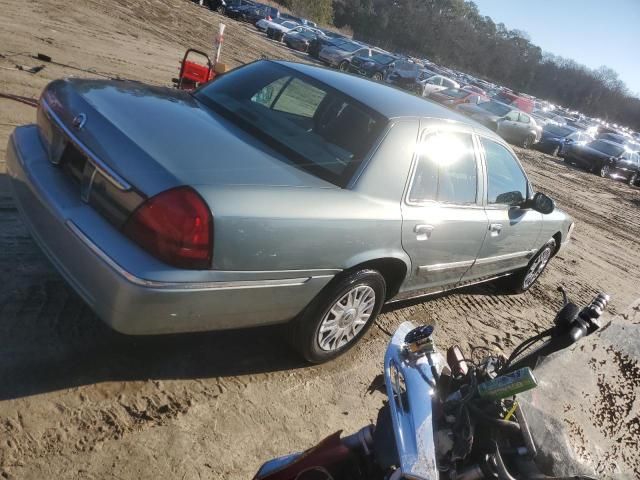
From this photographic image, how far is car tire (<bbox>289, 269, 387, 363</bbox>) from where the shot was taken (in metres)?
3.08

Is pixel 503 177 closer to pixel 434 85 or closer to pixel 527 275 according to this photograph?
pixel 527 275

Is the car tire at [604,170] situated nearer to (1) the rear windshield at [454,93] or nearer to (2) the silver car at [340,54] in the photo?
(1) the rear windshield at [454,93]

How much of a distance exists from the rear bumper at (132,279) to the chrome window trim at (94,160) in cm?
19

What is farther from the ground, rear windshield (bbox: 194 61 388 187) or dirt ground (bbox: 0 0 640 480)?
rear windshield (bbox: 194 61 388 187)

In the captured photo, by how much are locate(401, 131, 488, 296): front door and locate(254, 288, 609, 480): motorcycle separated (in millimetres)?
1503

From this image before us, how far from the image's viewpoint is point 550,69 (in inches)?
3979

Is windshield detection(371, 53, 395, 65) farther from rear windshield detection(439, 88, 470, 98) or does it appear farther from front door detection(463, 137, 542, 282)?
front door detection(463, 137, 542, 282)

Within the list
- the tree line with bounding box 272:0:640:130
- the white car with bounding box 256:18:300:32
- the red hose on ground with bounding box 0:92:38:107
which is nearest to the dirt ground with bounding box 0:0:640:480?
the red hose on ground with bounding box 0:92:38:107

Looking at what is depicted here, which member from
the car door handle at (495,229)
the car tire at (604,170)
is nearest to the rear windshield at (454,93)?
the car tire at (604,170)

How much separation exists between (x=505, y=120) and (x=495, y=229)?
57.6 ft

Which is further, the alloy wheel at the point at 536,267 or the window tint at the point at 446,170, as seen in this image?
the alloy wheel at the point at 536,267

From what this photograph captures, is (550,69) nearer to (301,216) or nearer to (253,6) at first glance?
(253,6)

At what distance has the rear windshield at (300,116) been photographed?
3.13 m

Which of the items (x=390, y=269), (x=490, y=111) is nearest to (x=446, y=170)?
(x=390, y=269)
